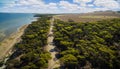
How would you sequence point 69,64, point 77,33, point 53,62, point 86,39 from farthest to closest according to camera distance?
point 77,33 → point 86,39 → point 53,62 → point 69,64

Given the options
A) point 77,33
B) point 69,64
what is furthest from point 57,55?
point 77,33

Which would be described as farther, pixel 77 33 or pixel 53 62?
pixel 77 33

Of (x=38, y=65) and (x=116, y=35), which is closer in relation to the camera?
(x=38, y=65)

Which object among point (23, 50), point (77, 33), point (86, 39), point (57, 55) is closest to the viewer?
point (57, 55)

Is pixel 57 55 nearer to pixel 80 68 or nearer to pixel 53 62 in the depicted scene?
pixel 53 62

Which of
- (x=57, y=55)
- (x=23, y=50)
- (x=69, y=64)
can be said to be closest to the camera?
(x=69, y=64)

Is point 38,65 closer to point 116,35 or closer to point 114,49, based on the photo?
point 114,49

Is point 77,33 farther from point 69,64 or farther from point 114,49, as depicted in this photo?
point 69,64

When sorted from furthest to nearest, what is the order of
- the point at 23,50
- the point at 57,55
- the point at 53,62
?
the point at 23,50, the point at 57,55, the point at 53,62

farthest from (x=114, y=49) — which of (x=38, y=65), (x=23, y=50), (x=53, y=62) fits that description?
(x=23, y=50)
